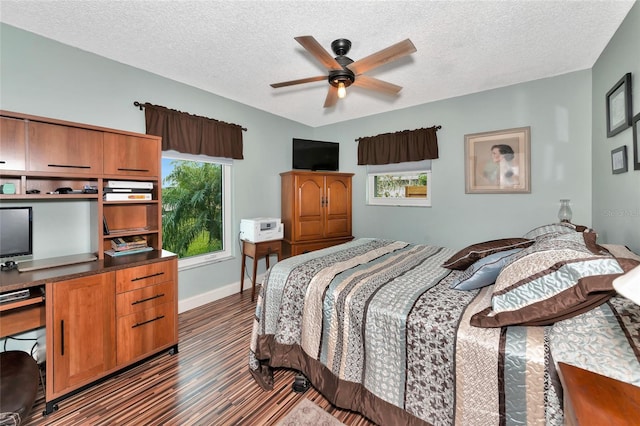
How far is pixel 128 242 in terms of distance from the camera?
2.41m

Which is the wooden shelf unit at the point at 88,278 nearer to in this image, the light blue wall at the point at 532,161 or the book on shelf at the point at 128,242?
the book on shelf at the point at 128,242

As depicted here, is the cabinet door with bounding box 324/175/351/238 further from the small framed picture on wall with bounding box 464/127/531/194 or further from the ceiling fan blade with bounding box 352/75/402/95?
the ceiling fan blade with bounding box 352/75/402/95

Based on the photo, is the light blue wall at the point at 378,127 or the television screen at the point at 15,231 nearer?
the television screen at the point at 15,231

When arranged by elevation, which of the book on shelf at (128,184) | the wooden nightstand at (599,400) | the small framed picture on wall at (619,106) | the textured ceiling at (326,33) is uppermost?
the textured ceiling at (326,33)

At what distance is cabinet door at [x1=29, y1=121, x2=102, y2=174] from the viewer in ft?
6.08

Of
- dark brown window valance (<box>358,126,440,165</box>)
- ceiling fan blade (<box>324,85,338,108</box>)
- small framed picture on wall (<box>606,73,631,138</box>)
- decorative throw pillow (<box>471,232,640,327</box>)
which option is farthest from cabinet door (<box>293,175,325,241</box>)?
small framed picture on wall (<box>606,73,631,138</box>)

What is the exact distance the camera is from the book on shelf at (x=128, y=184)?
226 centimetres

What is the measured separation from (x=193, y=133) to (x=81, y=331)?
7.13 ft

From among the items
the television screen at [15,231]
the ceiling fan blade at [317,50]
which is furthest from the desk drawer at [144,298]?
the ceiling fan blade at [317,50]

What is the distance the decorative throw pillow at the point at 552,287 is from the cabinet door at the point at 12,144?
289 cm

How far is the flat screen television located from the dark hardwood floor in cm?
277

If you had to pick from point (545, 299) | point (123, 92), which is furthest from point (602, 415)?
point (123, 92)

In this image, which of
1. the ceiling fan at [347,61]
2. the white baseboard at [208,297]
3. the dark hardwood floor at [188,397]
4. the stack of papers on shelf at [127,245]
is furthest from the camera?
the white baseboard at [208,297]

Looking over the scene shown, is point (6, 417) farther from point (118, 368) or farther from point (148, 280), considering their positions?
point (148, 280)
